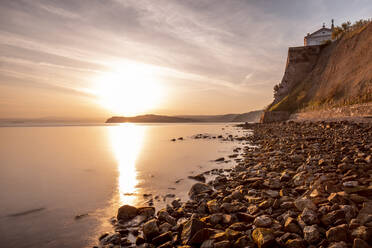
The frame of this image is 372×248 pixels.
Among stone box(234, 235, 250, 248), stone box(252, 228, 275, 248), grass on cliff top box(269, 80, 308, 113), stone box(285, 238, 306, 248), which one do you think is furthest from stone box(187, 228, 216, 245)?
grass on cliff top box(269, 80, 308, 113)

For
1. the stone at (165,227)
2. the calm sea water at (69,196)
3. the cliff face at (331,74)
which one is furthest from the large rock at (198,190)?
the cliff face at (331,74)

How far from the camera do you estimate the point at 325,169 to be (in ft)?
19.5

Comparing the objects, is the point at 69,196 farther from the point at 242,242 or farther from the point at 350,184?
the point at 350,184

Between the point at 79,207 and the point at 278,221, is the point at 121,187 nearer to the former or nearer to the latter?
the point at 79,207

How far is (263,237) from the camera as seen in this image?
10.2 ft

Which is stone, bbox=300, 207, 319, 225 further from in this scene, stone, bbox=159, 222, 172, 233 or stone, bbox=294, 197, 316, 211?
stone, bbox=159, 222, 172, 233

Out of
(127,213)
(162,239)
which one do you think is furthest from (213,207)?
(127,213)

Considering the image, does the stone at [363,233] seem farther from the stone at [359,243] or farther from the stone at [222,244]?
the stone at [222,244]

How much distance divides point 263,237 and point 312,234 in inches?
27.6

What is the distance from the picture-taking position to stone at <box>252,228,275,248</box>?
9.91 ft

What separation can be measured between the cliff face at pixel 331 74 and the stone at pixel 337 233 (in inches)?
993

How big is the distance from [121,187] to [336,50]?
55.0 m

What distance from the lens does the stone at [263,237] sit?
302 centimetres

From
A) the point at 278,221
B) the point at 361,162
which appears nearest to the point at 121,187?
the point at 278,221
